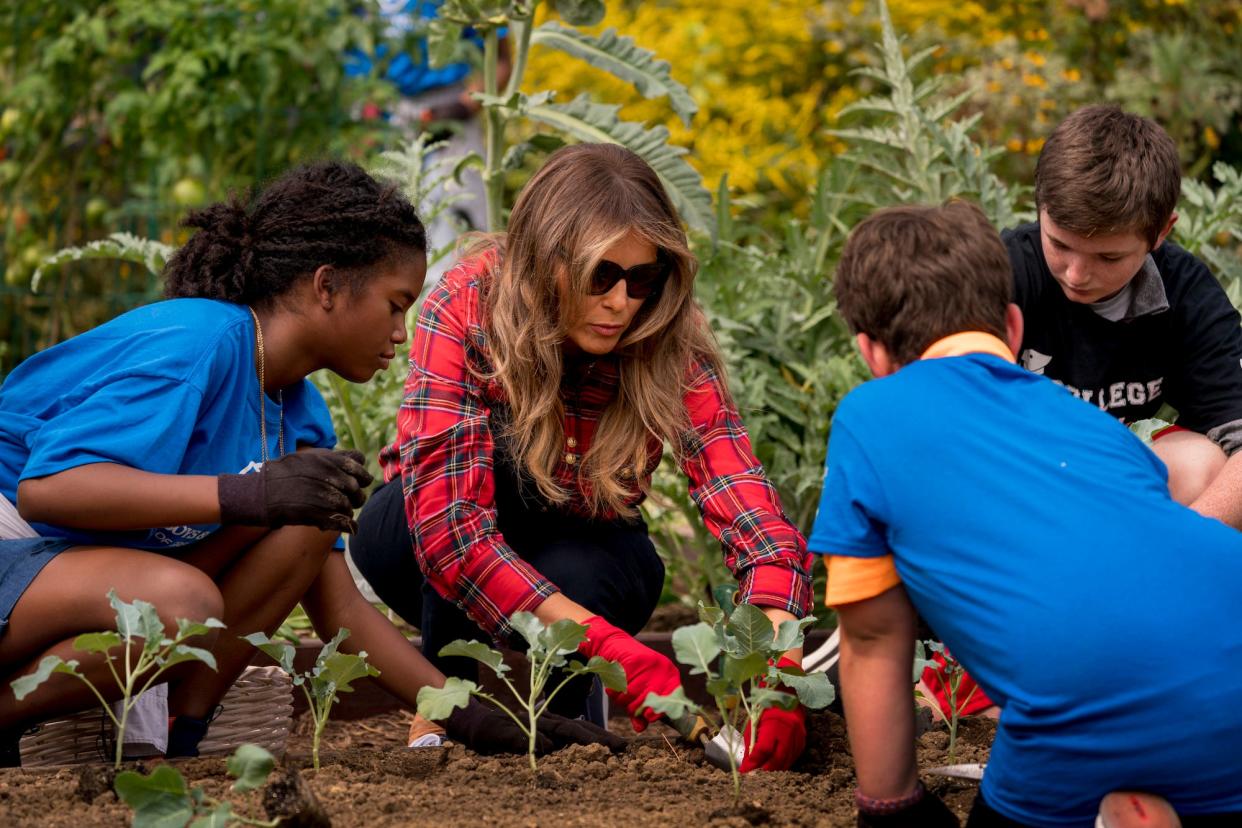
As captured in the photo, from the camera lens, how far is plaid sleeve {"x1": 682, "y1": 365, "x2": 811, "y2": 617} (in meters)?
2.60

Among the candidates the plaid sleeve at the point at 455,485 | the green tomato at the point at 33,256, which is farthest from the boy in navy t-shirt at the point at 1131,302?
the green tomato at the point at 33,256

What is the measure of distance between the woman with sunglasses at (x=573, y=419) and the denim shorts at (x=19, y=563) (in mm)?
627

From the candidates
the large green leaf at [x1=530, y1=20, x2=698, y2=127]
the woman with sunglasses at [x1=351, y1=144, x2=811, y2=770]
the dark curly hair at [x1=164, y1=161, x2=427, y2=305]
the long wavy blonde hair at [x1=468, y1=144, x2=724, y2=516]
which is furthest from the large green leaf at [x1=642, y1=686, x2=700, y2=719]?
the large green leaf at [x1=530, y1=20, x2=698, y2=127]

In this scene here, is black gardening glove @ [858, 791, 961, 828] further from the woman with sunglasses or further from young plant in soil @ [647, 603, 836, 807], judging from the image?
the woman with sunglasses

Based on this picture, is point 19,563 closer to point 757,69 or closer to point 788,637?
point 788,637

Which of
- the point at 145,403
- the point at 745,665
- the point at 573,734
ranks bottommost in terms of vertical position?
the point at 573,734

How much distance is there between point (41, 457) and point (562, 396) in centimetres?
98

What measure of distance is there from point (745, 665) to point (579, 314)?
2.70ft

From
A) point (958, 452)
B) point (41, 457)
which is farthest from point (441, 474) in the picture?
point (958, 452)

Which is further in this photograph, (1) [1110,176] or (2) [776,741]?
(1) [1110,176]

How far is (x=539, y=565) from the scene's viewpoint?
2.82 m

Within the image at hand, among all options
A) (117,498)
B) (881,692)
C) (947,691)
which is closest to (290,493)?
(117,498)

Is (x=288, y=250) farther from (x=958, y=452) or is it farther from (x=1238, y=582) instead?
(x=1238, y=582)

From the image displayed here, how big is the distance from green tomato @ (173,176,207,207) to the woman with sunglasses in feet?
9.41
